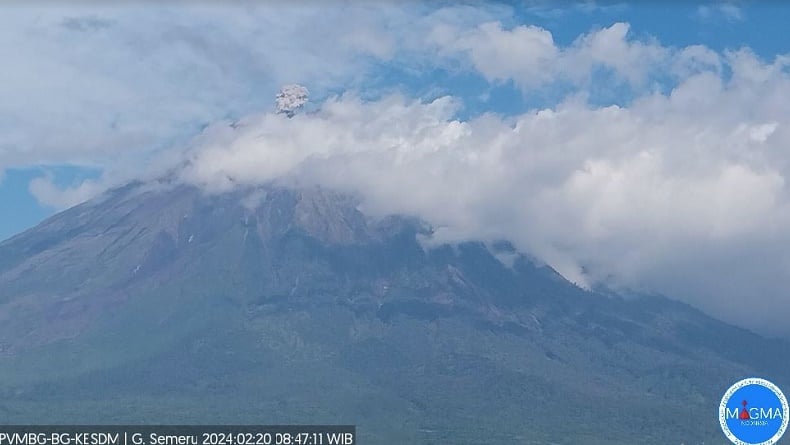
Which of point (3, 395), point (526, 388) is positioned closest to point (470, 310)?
point (526, 388)

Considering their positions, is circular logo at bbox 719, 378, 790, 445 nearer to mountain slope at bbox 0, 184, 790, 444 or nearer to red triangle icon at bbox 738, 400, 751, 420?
red triangle icon at bbox 738, 400, 751, 420

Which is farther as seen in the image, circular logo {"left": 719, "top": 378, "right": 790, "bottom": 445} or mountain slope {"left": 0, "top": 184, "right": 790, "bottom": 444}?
mountain slope {"left": 0, "top": 184, "right": 790, "bottom": 444}

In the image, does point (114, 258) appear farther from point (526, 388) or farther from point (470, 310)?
point (526, 388)

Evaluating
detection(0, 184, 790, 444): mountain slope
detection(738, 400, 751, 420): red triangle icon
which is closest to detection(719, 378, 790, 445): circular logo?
detection(738, 400, 751, 420): red triangle icon

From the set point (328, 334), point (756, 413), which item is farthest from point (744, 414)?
point (328, 334)

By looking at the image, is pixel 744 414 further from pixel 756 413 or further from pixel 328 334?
pixel 328 334

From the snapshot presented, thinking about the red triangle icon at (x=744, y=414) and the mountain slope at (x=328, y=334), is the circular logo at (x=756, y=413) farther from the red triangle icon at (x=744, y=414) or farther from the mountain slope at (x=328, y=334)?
the mountain slope at (x=328, y=334)
